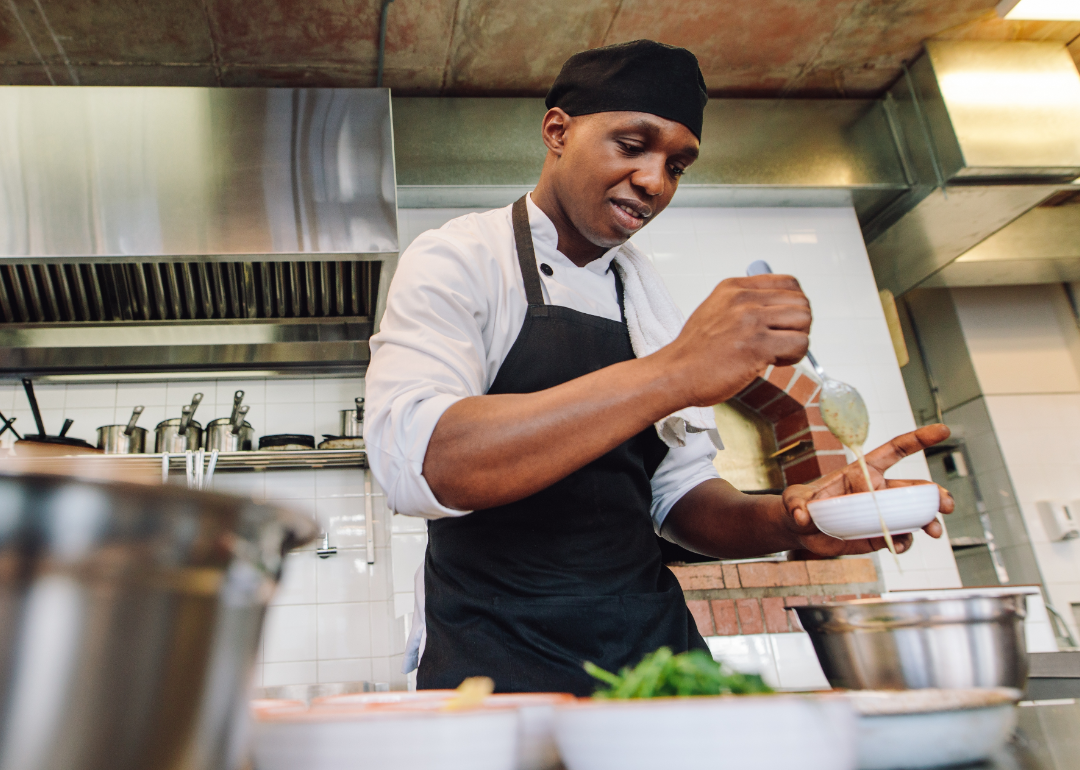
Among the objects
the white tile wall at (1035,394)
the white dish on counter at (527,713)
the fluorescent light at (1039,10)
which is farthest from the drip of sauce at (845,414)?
the white tile wall at (1035,394)

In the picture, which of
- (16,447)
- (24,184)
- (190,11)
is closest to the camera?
(24,184)

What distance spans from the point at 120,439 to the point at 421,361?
2.68 m

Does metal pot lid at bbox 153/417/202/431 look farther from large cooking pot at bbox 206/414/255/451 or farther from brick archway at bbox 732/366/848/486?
brick archway at bbox 732/366/848/486

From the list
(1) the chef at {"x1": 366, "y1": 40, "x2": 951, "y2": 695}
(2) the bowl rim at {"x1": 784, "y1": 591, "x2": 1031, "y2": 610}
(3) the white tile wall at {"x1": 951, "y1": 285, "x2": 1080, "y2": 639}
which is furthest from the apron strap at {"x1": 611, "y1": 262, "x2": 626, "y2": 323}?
(3) the white tile wall at {"x1": 951, "y1": 285, "x2": 1080, "y2": 639}

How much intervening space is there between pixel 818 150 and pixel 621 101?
2.69 m

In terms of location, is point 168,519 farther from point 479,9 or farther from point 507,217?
point 479,9

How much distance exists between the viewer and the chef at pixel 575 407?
2.61 ft

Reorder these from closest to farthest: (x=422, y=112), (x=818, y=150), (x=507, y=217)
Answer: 1. (x=507, y=217)
2. (x=422, y=112)
3. (x=818, y=150)

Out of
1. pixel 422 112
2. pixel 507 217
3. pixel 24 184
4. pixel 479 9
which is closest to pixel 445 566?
pixel 507 217

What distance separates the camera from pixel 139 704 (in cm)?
31

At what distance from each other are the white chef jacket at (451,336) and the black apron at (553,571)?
1.5 inches

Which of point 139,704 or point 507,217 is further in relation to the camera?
point 507,217

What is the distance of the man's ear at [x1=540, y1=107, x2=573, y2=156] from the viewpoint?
1.28 metres

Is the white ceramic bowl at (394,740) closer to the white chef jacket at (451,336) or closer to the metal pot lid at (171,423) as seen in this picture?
the white chef jacket at (451,336)
